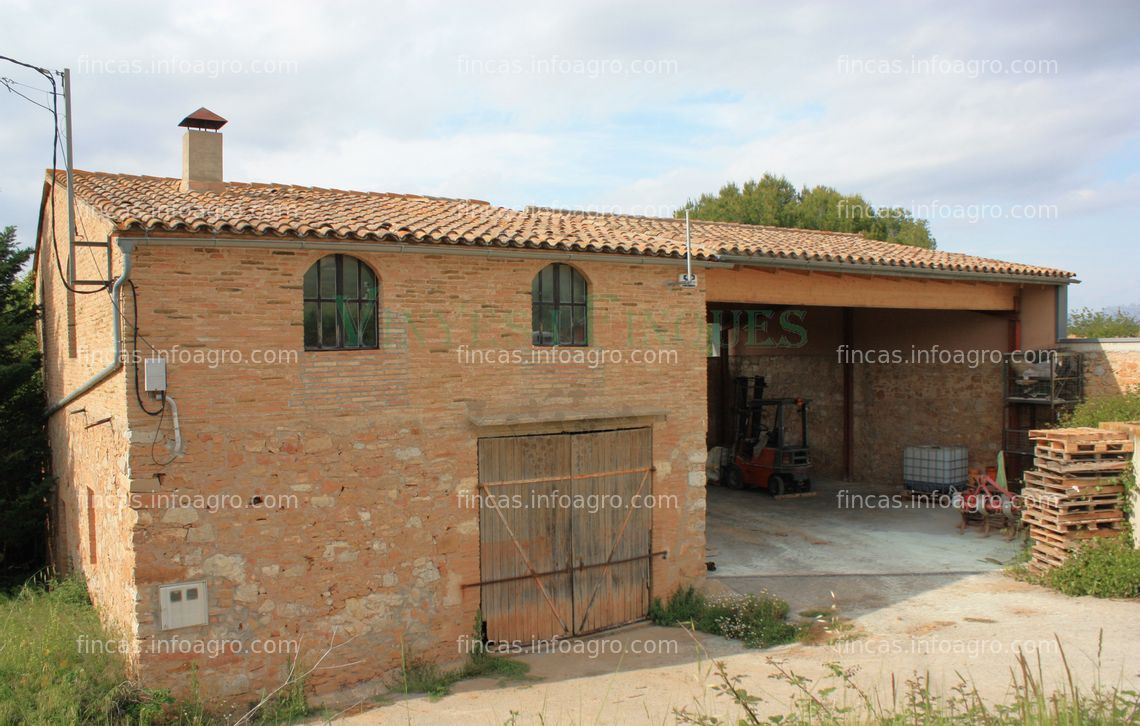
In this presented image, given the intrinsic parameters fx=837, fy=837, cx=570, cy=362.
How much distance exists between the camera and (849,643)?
925 cm

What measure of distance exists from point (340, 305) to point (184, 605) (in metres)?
3.28

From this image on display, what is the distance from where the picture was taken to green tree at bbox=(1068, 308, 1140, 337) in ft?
106

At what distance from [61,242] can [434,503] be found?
7.54m

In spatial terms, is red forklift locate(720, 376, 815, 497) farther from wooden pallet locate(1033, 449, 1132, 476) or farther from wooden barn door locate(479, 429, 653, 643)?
wooden barn door locate(479, 429, 653, 643)

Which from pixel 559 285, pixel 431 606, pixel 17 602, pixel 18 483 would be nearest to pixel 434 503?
pixel 431 606

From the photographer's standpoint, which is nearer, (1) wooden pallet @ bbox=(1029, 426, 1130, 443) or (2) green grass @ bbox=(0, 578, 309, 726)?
(2) green grass @ bbox=(0, 578, 309, 726)

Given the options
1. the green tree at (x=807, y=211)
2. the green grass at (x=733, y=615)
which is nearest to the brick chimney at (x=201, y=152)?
the green grass at (x=733, y=615)

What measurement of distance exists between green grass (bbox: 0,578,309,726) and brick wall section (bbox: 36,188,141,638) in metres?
0.38

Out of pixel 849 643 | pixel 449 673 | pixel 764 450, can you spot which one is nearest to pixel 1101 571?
pixel 849 643

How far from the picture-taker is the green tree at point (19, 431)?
13359mm

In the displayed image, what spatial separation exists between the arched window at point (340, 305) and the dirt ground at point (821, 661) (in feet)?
11.9

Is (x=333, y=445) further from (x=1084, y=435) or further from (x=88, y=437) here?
(x=1084, y=435)

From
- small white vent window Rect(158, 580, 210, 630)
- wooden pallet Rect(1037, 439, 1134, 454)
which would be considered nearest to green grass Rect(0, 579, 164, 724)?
small white vent window Rect(158, 580, 210, 630)

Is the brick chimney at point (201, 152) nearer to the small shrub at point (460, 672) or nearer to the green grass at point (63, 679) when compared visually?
the green grass at point (63, 679)
